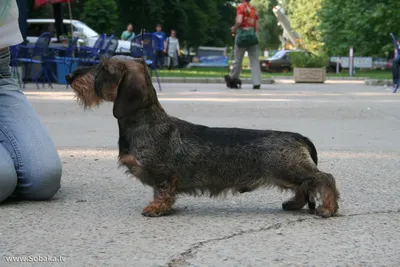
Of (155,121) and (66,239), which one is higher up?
(155,121)

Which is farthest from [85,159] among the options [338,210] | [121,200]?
[338,210]

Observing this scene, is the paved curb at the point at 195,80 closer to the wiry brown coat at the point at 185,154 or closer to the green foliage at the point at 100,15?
the green foliage at the point at 100,15

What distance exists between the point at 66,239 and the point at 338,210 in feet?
5.73

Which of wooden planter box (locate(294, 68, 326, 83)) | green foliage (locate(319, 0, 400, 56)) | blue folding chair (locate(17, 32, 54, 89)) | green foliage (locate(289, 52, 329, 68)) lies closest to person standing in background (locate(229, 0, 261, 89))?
blue folding chair (locate(17, 32, 54, 89))

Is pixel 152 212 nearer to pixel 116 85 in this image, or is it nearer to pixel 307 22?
pixel 116 85

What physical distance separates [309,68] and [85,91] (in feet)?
71.6

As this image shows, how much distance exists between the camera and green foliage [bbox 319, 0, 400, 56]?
34.7 m

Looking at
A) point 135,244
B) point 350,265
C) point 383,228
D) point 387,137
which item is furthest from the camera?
point 387,137

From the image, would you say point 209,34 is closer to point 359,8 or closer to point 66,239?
point 359,8

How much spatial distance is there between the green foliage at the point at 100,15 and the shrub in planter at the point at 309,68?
1568 centimetres

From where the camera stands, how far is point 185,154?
15.0 ft

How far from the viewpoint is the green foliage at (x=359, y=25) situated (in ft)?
114

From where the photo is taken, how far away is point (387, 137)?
28.6ft

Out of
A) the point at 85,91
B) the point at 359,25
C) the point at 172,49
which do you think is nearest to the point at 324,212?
the point at 85,91
